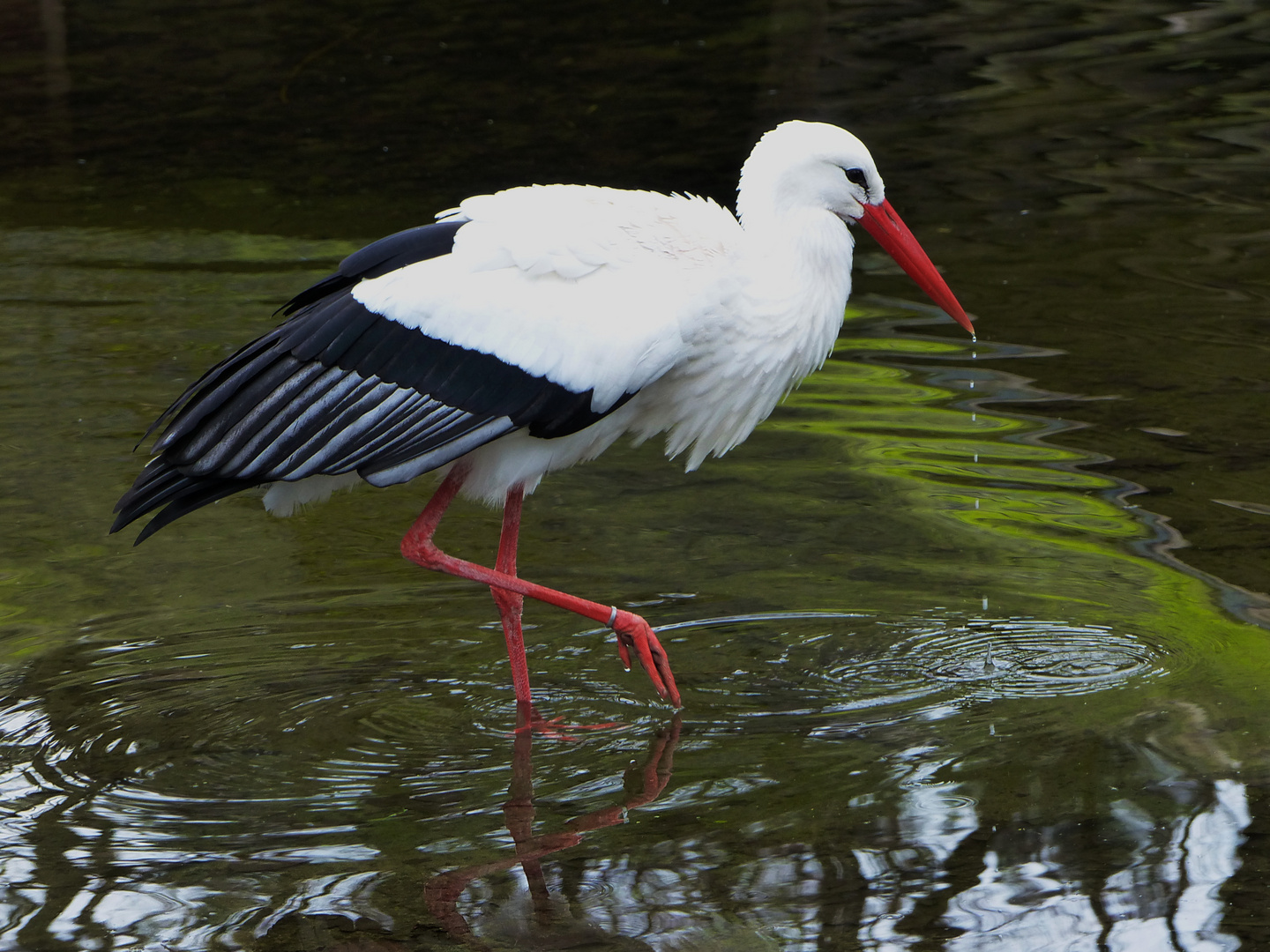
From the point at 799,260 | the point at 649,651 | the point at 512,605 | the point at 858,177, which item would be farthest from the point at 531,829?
the point at 858,177

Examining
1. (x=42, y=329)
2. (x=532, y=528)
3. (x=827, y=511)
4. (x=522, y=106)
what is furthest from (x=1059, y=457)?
(x=522, y=106)

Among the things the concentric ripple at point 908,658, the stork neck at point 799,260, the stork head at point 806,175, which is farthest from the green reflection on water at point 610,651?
the stork head at point 806,175

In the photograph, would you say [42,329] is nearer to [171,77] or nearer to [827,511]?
[827,511]

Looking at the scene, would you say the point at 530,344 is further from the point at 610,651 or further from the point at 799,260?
the point at 610,651

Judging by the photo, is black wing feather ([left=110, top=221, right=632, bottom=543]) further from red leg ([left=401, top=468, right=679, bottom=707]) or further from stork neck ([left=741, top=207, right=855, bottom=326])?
stork neck ([left=741, top=207, right=855, bottom=326])

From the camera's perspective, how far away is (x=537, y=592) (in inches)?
199

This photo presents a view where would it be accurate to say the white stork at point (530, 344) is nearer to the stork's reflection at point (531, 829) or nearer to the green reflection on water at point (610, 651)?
the stork's reflection at point (531, 829)

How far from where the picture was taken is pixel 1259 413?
7016 millimetres

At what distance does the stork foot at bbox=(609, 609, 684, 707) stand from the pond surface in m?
0.07

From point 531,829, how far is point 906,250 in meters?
2.26

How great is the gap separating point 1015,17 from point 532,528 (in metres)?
9.77

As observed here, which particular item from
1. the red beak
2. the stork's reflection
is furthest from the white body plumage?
the stork's reflection

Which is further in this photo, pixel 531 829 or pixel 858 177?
pixel 858 177

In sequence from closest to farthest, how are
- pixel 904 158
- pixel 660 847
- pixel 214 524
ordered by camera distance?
1. pixel 660 847
2. pixel 214 524
3. pixel 904 158
